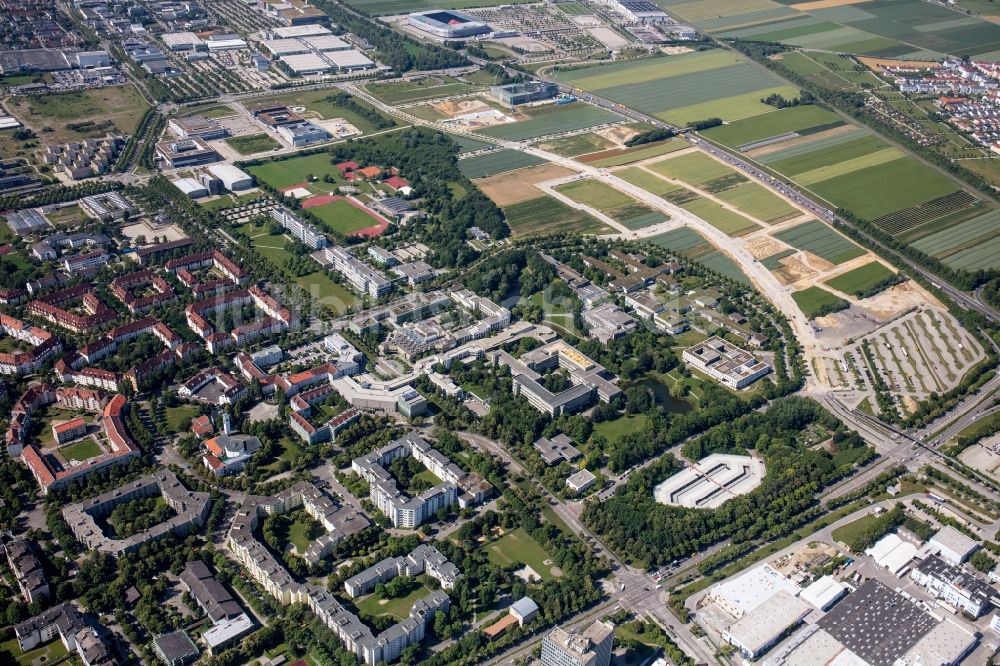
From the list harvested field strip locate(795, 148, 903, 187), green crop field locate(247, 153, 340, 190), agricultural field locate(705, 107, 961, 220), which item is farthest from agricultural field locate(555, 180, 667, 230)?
green crop field locate(247, 153, 340, 190)

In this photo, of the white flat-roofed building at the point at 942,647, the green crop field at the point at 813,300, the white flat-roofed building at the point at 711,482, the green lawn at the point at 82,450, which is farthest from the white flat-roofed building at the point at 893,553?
the green lawn at the point at 82,450

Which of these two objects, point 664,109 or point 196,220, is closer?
point 196,220

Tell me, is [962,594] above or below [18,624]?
above

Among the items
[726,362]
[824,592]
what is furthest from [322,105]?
[824,592]

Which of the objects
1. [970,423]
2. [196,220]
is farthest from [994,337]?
[196,220]

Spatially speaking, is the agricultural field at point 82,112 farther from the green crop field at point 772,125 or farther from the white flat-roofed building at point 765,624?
the white flat-roofed building at point 765,624

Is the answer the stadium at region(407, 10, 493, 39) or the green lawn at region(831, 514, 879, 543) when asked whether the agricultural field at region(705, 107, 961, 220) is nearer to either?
the green lawn at region(831, 514, 879, 543)

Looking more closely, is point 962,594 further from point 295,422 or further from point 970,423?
point 295,422
